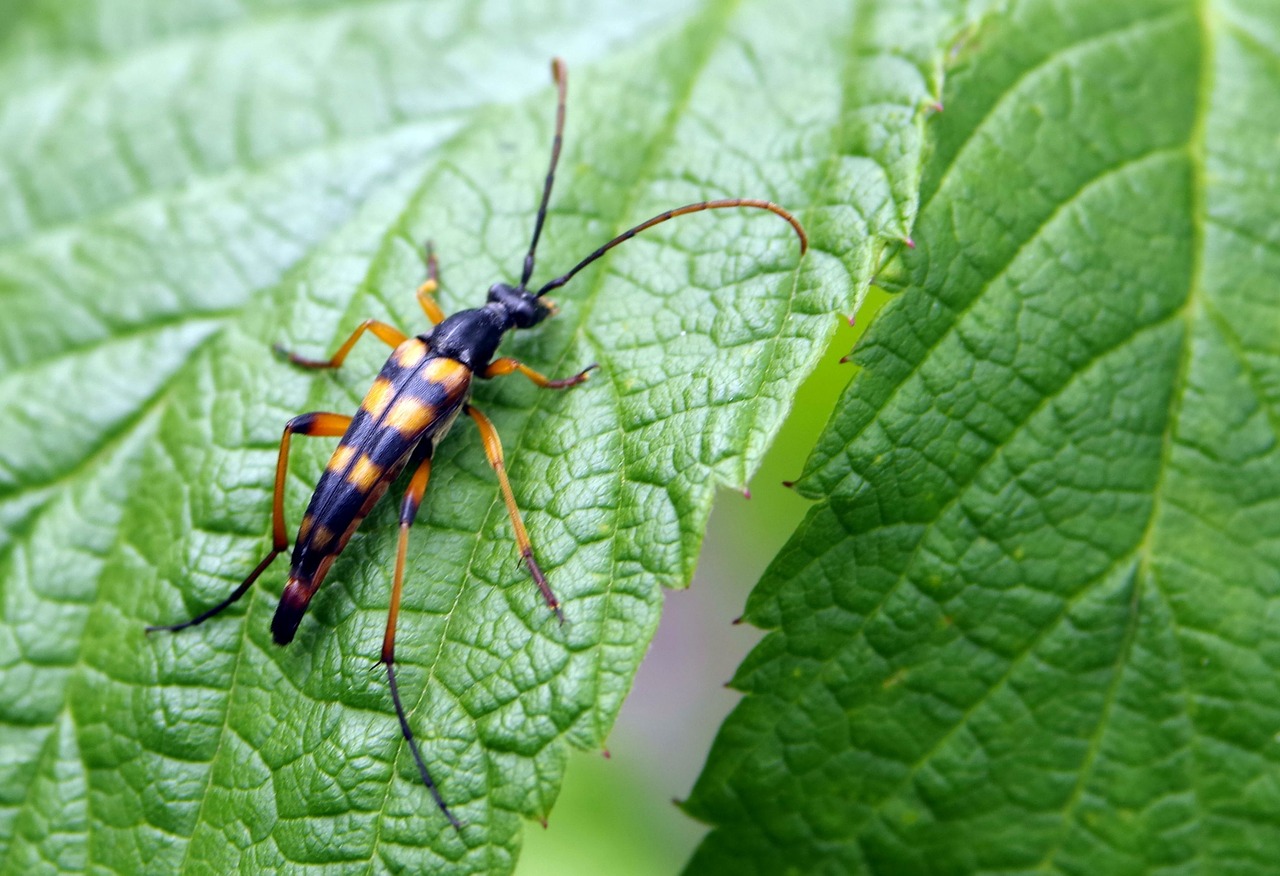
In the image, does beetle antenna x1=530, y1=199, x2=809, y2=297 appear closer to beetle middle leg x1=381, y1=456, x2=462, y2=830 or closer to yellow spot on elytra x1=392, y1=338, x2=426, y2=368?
yellow spot on elytra x1=392, y1=338, x2=426, y2=368

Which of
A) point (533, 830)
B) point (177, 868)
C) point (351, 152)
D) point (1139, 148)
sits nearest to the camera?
point (177, 868)

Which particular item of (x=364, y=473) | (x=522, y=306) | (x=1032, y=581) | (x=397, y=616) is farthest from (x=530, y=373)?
(x=1032, y=581)

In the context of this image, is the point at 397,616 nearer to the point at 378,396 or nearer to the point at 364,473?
the point at 364,473

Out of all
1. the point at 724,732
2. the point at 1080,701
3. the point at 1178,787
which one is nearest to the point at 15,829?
the point at 724,732

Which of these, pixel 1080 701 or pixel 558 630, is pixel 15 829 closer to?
pixel 558 630

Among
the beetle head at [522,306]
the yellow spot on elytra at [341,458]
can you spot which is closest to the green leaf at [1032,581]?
the beetle head at [522,306]

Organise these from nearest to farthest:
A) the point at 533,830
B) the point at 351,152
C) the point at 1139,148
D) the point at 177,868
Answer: the point at 177,868 < the point at 1139,148 < the point at 351,152 < the point at 533,830
